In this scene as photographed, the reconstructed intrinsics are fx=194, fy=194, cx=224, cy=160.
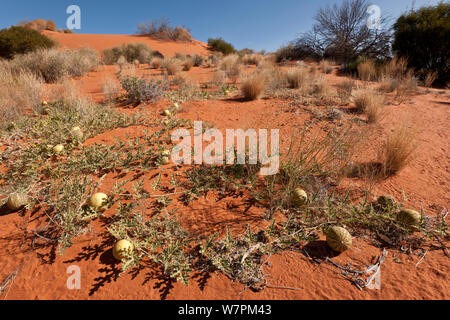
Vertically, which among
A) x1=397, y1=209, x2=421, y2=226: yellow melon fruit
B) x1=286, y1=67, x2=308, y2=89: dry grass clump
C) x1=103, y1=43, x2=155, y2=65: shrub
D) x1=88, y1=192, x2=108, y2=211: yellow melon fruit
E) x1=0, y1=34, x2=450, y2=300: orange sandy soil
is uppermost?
x1=103, y1=43, x2=155, y2=65: shrub

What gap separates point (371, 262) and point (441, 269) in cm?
48

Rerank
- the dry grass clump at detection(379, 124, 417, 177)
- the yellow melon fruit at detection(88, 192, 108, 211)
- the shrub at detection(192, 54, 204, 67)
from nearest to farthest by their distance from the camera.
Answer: the yellow melon fruit at detection(88, 192, 108, 211) → the dry grass clump at detection(379, 124, 417, 177) → the shrub at detection(192, 54, 204, 67)

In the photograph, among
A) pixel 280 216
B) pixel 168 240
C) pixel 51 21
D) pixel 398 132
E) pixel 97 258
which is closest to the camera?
pixel 97 258

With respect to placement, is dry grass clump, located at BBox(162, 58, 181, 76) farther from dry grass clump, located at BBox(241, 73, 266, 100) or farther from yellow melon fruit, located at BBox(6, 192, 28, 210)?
yellow melon fruit, located at BBox(6, 192, 28, 210)

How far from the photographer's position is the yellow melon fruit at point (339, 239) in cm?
155

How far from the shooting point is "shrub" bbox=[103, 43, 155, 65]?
480 inches

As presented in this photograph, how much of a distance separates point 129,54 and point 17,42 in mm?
5366

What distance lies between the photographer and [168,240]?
67.1 inches

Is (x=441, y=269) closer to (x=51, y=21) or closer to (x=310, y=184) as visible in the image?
(x=310, y=184)

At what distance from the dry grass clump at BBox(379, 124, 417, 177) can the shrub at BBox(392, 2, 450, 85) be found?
336 inches

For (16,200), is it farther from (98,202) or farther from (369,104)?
(369,104)

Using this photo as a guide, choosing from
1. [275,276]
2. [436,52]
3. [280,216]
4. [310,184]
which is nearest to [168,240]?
[275,276]

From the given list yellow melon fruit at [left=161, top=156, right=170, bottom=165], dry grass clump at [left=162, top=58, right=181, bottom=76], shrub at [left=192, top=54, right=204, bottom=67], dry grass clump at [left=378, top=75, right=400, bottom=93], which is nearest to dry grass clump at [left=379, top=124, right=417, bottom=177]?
yellow melon fruit at [left=161, top=156, right=170, bottom=165]

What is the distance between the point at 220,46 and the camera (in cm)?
1967
